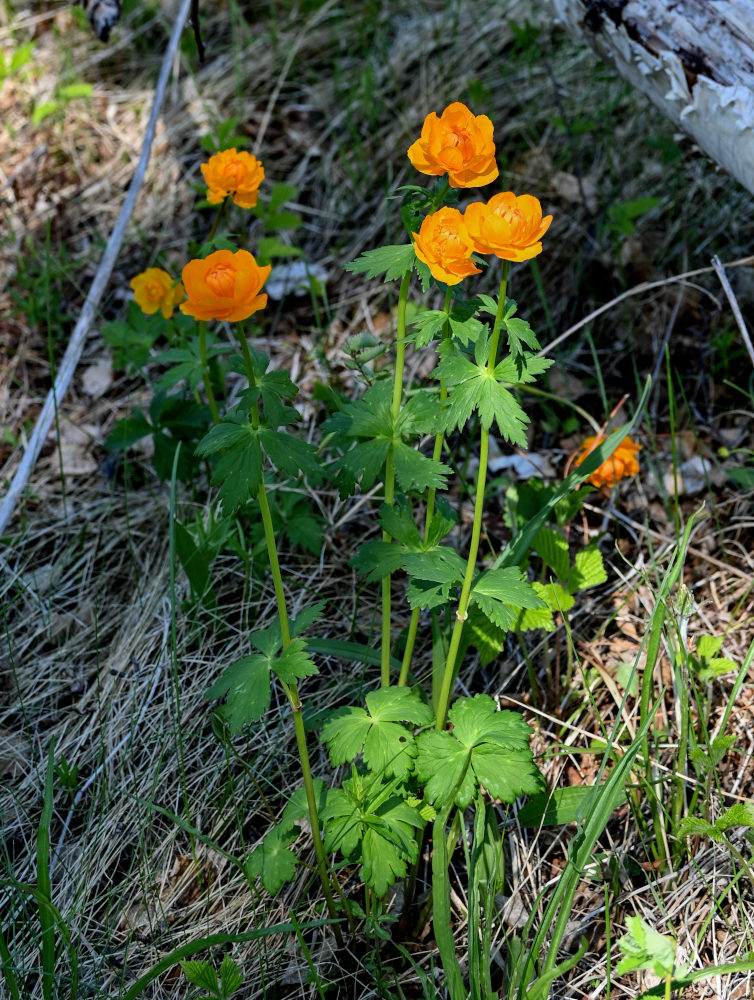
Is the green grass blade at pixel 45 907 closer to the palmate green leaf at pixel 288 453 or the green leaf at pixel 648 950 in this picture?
the palmate green leaf at pixel 288 453

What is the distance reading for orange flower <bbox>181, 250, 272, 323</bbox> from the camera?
1.27 meters

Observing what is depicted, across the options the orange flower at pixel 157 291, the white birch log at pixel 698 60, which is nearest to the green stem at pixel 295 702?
the orange flower at pixel 157 291

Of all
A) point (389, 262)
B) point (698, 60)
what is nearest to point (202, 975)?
point (389, 262)

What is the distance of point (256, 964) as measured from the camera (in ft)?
5.19

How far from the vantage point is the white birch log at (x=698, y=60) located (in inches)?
75.2

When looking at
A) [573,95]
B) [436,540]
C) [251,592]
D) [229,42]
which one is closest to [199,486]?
[251,592]

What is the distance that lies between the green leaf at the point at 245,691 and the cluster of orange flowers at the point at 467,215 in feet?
2.38

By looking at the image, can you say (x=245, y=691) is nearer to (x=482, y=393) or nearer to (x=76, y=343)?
(x=482, y=393)

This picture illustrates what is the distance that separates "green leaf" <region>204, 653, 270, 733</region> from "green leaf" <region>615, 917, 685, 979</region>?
64cm

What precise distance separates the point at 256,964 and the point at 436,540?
867mm

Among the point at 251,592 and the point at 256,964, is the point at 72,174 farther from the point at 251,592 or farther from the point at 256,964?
the point at 256,964

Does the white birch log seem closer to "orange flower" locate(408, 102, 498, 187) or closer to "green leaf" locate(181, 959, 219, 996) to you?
"orange flower" locate(408, 102, 498, 187)

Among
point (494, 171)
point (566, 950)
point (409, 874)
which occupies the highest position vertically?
point (494, 171)

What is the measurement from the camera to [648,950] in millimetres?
1150
